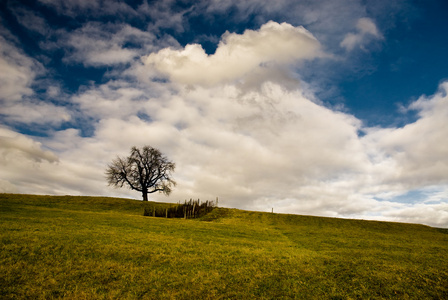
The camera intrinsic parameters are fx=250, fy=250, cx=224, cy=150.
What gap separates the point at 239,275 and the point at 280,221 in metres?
35.8

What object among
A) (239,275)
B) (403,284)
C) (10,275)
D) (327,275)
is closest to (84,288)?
(10,275)

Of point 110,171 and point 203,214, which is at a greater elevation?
point 110,171

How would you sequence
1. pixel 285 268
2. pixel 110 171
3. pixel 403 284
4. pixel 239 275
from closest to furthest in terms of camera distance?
pixel 403 284 → pixel 239 275 → pixel 285 268 → pixel 110 171

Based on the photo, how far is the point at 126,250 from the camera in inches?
580

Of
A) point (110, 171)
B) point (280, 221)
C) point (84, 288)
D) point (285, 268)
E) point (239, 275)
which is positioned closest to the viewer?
point (84, 288)

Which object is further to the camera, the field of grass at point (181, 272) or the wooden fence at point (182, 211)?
the wooden fence at point (182, 211)

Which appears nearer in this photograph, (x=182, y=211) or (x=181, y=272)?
(x=181, y=272)

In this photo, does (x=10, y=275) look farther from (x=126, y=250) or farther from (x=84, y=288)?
(x=126, y=250)

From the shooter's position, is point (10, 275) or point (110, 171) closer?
point (10, 275)

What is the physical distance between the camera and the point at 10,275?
404 inches

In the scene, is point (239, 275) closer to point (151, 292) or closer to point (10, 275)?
point (151, 292)

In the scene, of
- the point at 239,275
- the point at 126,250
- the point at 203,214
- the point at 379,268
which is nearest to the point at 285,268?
the point at 239,275

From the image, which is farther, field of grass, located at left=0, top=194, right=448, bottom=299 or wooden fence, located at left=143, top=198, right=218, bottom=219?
wooden fence, located at left=143, top=198, right=218, bottom=219

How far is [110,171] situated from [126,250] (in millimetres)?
58271
